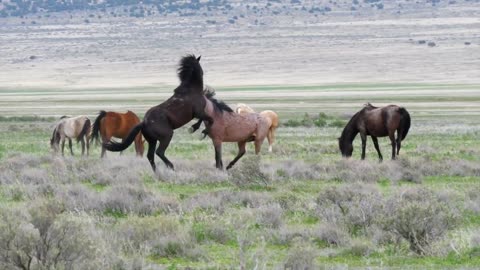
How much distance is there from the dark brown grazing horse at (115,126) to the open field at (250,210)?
1.00 meters

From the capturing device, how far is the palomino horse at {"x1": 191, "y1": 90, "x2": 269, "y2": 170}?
772 inches

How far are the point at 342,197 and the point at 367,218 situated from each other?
6.74 feet

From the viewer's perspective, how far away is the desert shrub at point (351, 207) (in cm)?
1263

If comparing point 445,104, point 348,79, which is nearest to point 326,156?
point 445,104

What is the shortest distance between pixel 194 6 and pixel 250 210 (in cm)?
15116

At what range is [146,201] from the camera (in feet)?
48.0

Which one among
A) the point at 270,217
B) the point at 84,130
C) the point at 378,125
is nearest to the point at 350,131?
the point at 378,125

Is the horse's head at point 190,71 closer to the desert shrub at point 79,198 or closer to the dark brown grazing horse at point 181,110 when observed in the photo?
the dark brown grazing horse at point 181,110

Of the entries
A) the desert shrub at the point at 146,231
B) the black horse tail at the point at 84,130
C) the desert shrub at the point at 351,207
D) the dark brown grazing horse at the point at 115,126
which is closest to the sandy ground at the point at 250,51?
the black horse tail at the point at 84,130

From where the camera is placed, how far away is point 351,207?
1328cm

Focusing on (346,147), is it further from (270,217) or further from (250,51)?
(250,51)

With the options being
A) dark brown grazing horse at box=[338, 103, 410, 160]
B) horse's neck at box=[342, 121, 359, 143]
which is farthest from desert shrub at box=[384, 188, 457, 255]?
horse's neck at box=[342, 121, 359, 143]

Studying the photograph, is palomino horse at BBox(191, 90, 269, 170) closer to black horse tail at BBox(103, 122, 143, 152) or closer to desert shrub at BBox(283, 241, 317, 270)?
black horse tail at BBox(103, 122, 143, 152)

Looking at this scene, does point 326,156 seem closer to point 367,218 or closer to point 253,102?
Result: point 367,218
